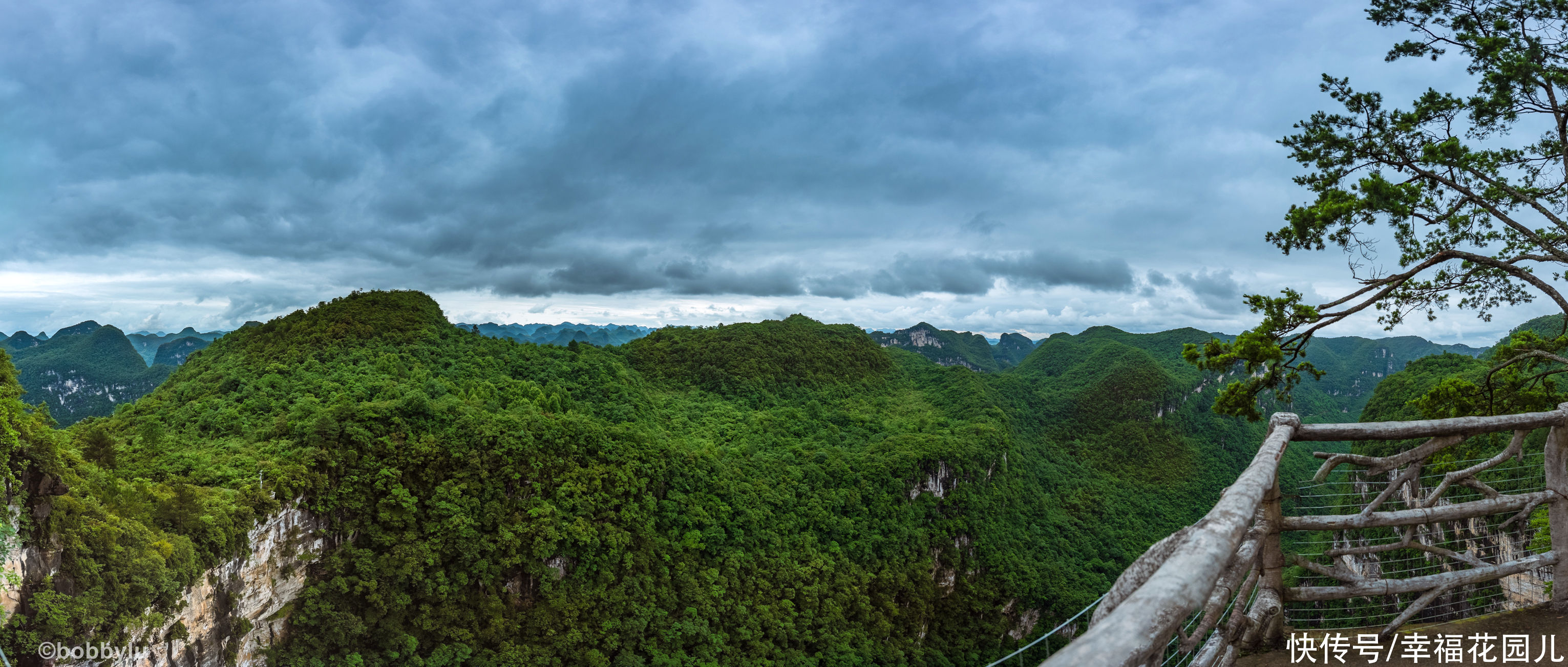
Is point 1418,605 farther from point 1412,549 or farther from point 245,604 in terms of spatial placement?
point 245,604

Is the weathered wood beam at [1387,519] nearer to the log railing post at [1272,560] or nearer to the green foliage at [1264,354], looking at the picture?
the log railing post at [1272,560]

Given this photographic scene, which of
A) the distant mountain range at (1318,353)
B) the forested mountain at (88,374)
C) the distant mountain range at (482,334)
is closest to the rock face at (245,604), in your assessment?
the distant mountain range at (482,334)

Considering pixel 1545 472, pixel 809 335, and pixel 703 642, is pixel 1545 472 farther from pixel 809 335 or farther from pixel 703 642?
pixel 809 335

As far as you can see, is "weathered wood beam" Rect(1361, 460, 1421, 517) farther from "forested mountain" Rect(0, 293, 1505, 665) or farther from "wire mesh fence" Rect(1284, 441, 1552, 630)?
"forested mountain" Rect(0, 293, 1505, 665)

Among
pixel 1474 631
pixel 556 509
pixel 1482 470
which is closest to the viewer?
pixel 1482 470

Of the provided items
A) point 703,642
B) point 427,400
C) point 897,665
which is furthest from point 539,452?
point 897,665

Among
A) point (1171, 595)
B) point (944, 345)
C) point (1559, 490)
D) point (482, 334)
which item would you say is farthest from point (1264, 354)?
point (944, 345)
